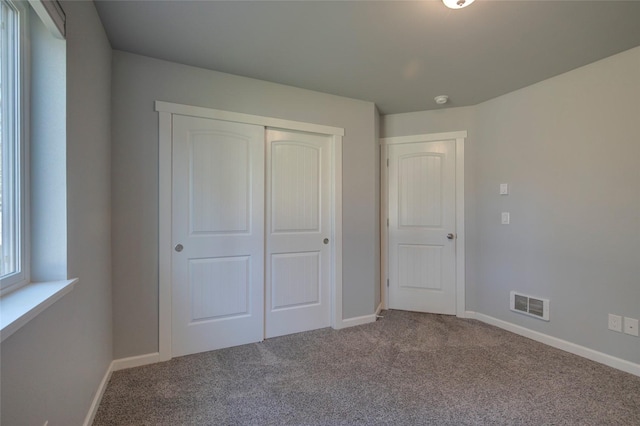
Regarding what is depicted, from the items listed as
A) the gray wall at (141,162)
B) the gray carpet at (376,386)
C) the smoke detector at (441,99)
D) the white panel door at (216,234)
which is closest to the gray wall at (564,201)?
the smoke detector at (441,99)

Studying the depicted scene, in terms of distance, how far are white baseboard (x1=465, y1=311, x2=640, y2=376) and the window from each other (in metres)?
3.56

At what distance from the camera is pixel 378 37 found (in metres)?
1.98

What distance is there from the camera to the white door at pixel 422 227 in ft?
10.9

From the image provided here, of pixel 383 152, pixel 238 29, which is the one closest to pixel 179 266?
pixel 238 29

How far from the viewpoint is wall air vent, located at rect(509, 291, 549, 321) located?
8.60ft

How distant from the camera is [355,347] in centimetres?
252

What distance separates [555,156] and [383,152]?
1.62 m

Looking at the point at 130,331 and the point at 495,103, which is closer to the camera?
the point at 130,331

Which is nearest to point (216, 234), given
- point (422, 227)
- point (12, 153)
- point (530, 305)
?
point (12, 153)

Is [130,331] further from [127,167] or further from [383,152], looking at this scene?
[383,152]

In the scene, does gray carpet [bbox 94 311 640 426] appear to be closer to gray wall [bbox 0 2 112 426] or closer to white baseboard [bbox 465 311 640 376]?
white baseboard [bbox 465 311 640 376]

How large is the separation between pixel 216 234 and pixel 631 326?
3178 millimetres

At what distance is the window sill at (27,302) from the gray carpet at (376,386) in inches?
36.6

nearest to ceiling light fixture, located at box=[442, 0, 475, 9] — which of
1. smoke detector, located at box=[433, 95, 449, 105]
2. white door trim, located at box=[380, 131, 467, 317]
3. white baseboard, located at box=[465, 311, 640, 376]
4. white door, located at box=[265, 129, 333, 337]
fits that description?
smoke detector, located at box=[433, 95, 449, 105]
